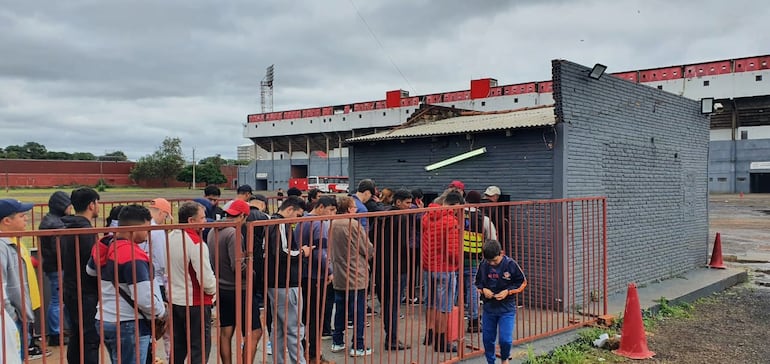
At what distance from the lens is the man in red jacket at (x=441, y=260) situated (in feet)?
17.1

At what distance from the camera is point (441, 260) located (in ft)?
17.1

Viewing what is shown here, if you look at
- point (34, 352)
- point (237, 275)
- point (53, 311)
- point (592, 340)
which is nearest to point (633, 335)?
point (592, 340)

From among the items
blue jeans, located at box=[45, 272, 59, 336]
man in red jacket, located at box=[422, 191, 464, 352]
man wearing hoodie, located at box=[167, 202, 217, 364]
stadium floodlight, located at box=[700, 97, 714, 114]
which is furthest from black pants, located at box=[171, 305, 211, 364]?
stadium floodlight, located at box=[700, 97, 714, 114]

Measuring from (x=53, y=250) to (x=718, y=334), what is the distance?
26.1ft

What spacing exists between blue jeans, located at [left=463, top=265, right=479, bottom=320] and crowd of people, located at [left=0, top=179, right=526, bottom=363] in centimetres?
2

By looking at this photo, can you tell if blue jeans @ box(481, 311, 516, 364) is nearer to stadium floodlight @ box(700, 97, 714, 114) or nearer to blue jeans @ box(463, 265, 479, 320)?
blue jeans @ box(463, 265, 479, 320)

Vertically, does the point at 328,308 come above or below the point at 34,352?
above

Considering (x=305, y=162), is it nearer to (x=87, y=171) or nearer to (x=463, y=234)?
(x=87, y=171)

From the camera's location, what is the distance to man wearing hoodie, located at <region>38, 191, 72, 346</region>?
14.8 ft

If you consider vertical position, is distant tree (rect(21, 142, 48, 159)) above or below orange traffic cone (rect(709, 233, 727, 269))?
above

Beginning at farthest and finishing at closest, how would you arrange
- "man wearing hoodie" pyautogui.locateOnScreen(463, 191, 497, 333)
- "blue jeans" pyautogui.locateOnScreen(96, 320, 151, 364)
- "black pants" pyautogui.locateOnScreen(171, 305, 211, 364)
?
"man wearing hoodie" pyautogui.locateOnScreen(463, 191, 497, 333), "black pants" pyautogui.locateOnScreen(171, 305, 211, 364), "blue jeans" pyautogui.locateOnScreen(96, 320, 151, 364)

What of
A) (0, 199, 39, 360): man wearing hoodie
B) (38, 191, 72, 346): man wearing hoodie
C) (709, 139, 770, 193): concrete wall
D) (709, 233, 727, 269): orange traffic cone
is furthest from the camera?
(709, 139, 770, 193): concrete wall

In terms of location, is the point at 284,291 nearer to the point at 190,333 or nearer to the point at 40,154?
the point at 190,333

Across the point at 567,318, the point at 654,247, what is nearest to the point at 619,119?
the point at 654,247
